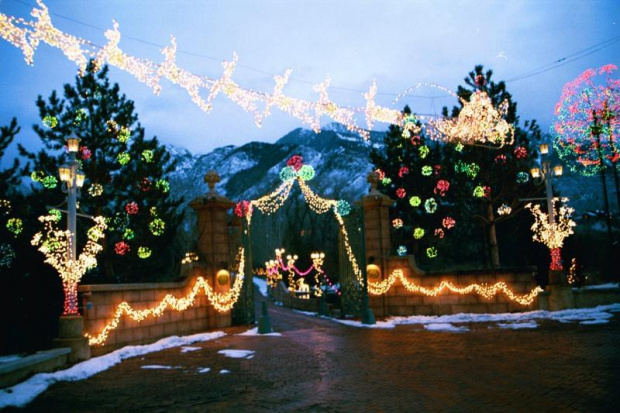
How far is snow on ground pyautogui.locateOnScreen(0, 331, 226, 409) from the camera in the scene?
721 cm

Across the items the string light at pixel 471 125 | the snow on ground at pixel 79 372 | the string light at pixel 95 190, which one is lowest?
the snow on ground at pixel 79 372

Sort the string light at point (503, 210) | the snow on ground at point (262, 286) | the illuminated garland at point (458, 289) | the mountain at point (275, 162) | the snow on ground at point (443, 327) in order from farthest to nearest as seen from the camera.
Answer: the mountain at point (275, 162) → the snow on ground at point (262, 286) → the string light at point (503, 210) → the illuminated garland at point (458, 289) → the snow on ground at point (443, 327)

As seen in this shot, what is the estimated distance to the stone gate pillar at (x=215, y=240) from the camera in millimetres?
16016

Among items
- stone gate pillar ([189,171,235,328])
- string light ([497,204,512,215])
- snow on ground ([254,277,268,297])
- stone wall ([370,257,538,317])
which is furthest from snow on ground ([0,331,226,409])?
snow on ground ([254,277,268,297])

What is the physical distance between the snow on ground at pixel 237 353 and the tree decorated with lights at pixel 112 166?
361 inches

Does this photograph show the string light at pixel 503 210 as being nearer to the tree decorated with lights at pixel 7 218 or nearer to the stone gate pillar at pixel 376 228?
the stone gate pillar at pixel 376 228

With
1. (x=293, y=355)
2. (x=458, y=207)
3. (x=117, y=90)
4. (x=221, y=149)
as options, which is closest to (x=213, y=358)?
(x=293, y=355)

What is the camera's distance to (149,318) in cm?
1305

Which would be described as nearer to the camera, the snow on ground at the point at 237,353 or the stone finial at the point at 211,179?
the snow on ground at the point at 237,353

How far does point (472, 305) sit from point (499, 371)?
923 cm

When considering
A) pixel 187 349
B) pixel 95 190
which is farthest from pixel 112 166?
pixel 187 349

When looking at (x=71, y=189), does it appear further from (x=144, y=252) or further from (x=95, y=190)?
(x=144, y=252)

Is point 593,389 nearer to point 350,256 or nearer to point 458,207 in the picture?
point 350,256

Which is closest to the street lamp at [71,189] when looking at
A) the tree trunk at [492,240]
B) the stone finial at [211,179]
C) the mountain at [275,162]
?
the stone finial at [211,179]
